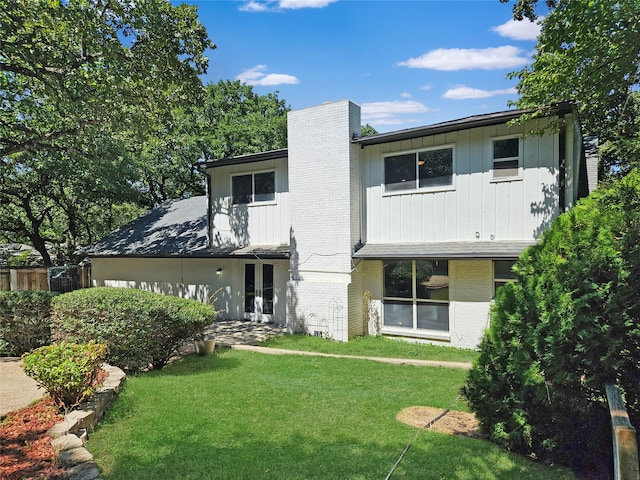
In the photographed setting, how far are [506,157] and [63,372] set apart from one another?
33.7 ft

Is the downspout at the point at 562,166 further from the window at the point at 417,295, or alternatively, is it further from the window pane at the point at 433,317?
the window pane at the point at 433,317

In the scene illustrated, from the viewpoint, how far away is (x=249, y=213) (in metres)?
14.5

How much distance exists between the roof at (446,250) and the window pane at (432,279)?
57cm

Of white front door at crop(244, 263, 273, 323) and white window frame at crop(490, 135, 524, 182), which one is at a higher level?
white window frame at crop(490, 135, 524, 182)

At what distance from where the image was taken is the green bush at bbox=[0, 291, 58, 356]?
9297 mm

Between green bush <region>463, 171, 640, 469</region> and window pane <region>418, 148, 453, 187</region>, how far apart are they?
659 cm

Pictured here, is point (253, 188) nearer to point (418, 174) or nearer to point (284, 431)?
point (418, 174)

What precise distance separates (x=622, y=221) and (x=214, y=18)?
36.9 ft

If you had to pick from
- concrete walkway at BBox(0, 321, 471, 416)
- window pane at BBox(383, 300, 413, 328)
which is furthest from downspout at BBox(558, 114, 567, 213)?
window pane at BBox(383, 300, 413, 328)

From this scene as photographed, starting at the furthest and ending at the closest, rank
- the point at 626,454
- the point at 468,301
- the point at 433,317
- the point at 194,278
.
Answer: the point at 194,278
the point at 433,317
the point at 468,301
the point at 626,454

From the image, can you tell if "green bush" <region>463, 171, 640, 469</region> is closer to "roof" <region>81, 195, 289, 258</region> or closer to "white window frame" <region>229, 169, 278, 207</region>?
"roof" <region>81, 195, 289, 258</region>

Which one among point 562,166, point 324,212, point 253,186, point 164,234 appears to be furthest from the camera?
point 164,234

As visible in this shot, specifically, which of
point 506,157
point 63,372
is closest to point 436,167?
point 506,157

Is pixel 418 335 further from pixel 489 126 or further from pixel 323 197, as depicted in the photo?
pixel 489 126
